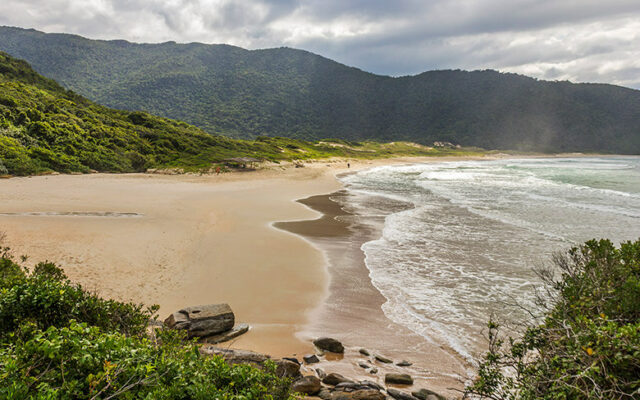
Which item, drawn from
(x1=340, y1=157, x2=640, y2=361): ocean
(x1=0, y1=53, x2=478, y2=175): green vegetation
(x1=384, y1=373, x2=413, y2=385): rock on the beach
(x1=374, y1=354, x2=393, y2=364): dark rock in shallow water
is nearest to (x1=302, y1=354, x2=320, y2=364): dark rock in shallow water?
(x1=374, y1=354, x2=393, y2=364): dark rock in shallow water

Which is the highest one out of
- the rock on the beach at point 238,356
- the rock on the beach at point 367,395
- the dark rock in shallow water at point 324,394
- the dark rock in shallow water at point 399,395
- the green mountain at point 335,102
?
the green mountain at point 335,102

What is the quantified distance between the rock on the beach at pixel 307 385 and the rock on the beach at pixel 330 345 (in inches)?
52.0

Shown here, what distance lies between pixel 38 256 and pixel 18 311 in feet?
24.9

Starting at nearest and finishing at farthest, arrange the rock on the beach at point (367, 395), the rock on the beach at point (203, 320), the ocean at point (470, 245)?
1. the rock on the beach at point (367, 395)
2. the rock on the beach at point (203, 320)
3. the ocean at point (470, 245)

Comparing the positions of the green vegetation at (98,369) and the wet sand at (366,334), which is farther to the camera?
the wet sand at (366,334)

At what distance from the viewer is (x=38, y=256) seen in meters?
10.1

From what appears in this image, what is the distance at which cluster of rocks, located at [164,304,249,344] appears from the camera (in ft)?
22.1

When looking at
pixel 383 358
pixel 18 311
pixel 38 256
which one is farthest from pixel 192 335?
pixel 38 256

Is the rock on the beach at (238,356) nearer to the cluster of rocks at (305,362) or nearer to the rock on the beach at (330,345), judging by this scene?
the cluster of rocks at (305,362)

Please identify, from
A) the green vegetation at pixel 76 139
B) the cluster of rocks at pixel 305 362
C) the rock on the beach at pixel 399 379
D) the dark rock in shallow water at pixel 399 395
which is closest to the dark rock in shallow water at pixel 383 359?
the cluster of rocks at pixel 305 362

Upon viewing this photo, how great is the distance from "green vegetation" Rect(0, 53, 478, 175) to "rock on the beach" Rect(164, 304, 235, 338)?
97.2 feet

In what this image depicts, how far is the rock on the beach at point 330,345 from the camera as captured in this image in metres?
6.80

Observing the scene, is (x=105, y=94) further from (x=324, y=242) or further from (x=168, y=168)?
(x=324, y=242)

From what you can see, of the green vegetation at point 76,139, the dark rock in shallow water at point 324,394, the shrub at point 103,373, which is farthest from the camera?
the green vegetation at point 76,139
